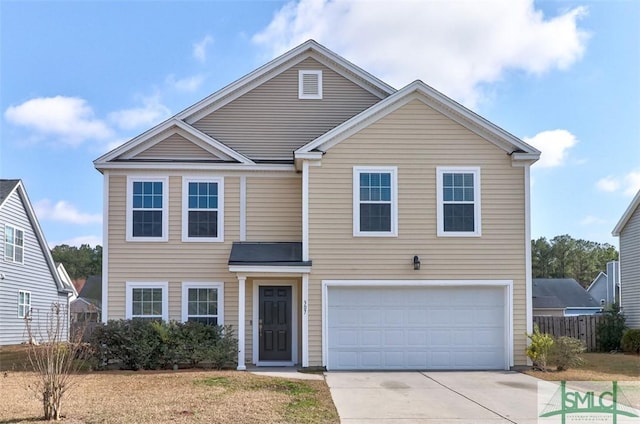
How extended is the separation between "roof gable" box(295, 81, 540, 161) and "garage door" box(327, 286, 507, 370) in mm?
3382

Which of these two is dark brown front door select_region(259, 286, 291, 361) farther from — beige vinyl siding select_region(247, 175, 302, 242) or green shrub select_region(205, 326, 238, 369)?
beige vinyl siding select_region(247, 175, 302, 242)

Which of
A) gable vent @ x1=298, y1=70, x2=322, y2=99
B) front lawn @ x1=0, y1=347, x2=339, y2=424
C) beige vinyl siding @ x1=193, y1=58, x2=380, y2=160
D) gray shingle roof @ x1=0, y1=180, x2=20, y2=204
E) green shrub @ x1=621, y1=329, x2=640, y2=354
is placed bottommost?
green shrub @ x1=621, y1=329, x2=640, y2=354

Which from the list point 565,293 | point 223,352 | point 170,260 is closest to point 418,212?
point 223,352

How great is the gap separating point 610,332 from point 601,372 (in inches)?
309

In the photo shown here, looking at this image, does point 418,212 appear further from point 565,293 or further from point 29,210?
point 565,293

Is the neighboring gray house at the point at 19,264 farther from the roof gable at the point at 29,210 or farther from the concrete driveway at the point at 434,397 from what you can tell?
the concrete driveway at the point at 434,397

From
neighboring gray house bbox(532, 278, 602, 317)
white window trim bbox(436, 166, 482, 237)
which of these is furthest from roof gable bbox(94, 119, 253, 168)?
neighboring gray house bbox(532, 278, 602, 317)

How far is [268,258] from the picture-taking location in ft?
52.1

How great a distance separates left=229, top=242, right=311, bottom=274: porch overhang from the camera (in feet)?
50.9

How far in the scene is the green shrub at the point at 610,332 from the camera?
73.9ft

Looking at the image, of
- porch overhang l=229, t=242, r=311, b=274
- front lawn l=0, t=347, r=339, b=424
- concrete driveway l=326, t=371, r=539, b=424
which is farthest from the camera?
porch overhang l=229, t=242, r=311, b=274

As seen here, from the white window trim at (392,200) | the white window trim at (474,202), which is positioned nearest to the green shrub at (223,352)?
the white window trim at (392,200)

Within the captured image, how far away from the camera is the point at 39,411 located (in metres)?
9.65

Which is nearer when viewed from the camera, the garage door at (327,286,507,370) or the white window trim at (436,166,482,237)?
the garage door at (327,286,507,370)
